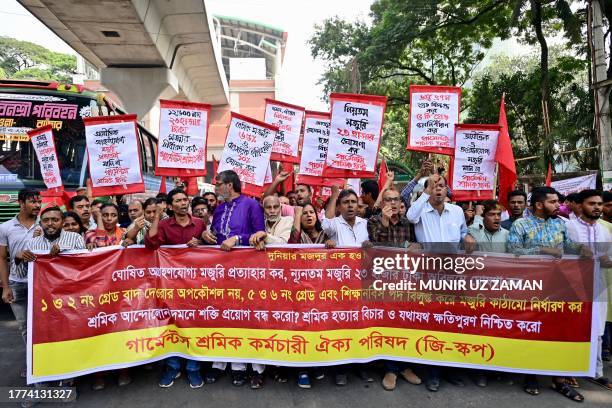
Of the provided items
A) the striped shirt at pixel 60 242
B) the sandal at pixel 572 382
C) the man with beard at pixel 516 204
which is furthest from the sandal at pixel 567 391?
the striped shirt at pixel 60 242

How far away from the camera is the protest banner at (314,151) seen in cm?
507

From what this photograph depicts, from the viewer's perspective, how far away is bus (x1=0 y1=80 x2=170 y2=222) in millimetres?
5871

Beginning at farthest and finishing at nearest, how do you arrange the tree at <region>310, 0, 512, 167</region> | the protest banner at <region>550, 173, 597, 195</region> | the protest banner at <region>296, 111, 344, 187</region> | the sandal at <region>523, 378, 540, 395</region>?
1. the tree at <region>310, 0, 512, 167</region>
2. the protest banner at <region>550, 173, 597, 195</region>
3. the protest banner at <region>296, 111, 344, 187</region>
4. the sandal at <region>523, 378, 540, 395</region>

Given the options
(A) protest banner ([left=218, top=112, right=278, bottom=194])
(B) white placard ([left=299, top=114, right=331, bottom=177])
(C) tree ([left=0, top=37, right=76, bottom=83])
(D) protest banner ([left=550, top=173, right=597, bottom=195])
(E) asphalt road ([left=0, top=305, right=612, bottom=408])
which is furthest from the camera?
(C) tree ([left=0, top=37, right=76, bottom=83])

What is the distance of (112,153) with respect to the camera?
4.52 metres

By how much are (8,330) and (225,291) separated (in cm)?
324

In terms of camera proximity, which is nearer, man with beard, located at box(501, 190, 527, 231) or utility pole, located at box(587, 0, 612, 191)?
man with beard, located at box(501, 190, 527, 231)

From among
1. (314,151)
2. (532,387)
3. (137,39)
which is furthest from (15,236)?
(137,39)

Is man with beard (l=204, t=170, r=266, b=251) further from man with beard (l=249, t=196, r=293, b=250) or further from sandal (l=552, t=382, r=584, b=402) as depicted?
sandal (l=552, t=382, r=584, b=402)

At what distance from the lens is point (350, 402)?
335 centimetres

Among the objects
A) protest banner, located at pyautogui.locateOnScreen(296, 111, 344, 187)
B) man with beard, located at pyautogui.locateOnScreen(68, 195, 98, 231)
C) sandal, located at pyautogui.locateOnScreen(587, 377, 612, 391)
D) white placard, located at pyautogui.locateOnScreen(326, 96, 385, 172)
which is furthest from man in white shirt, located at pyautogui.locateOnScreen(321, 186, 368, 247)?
man with beard, located at pyautogui.locateOnScreen(68, 195, 98, 231)

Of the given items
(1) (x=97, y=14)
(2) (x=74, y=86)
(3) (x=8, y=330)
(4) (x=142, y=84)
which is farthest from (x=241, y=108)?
(3) (x=8, y=330)

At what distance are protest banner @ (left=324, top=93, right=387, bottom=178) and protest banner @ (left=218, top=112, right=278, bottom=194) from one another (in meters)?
0.72

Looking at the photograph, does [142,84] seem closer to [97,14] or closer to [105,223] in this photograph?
[97,14]
